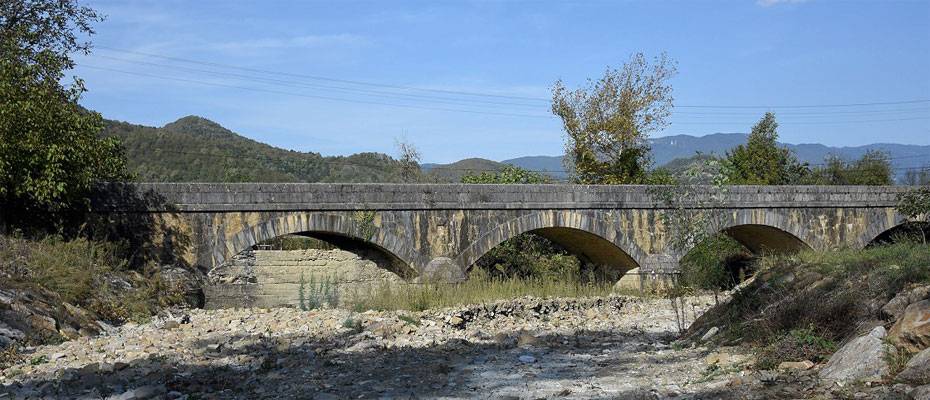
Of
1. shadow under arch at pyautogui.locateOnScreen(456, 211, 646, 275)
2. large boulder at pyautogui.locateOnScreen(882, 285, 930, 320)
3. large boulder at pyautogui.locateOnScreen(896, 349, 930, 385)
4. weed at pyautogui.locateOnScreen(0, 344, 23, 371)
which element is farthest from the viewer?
shadow under arch at pyautogui.locateOnScreen(456, 211, 646, 275)

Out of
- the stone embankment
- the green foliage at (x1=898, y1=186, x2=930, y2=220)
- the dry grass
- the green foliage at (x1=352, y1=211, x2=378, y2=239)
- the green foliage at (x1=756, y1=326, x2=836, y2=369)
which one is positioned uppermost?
the green foliage at (x1=898, y1=186, x2=930, y2=220)

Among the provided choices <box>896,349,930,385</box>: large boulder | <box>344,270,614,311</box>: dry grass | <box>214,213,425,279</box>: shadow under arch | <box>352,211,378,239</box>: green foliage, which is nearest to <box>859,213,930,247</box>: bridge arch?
<box>344,270,614,311</box>: dry grass

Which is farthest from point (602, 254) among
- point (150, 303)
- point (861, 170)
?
point (861, 170)

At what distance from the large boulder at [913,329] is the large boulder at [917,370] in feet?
0.72

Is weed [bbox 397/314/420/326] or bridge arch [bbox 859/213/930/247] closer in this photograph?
weed [bbox 397/314/420/326]

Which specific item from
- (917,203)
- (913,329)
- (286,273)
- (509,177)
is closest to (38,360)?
(913,329)

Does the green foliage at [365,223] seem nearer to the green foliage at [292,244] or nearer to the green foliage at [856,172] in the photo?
the green foliage at [292,244]

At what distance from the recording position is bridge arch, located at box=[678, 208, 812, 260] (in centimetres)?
2092

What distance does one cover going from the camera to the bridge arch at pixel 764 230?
68.6 ft

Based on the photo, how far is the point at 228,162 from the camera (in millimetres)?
41125

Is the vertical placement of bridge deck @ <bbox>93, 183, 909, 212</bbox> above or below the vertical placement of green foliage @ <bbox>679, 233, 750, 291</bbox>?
above

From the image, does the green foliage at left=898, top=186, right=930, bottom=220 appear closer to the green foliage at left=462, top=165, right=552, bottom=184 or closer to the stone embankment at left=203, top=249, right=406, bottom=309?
the green foliage at left=462, top=165, right=552, bottom=184

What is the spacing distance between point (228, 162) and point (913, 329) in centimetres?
3772

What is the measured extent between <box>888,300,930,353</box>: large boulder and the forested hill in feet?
96.6
